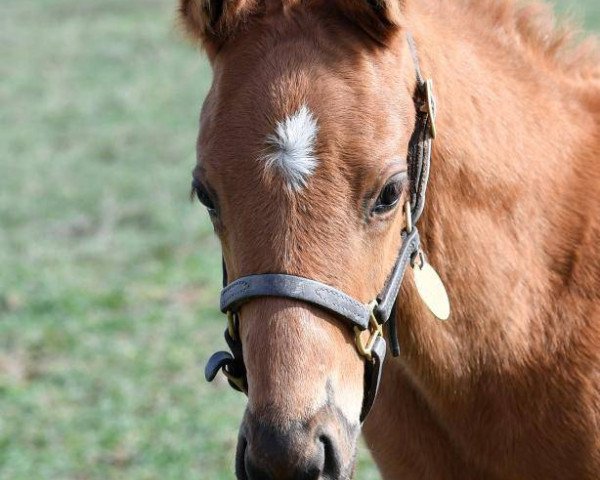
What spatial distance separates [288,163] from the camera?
100 inches

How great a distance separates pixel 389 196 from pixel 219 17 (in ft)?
2.29

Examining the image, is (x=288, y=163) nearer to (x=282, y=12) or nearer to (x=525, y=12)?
(x=282, y=12)

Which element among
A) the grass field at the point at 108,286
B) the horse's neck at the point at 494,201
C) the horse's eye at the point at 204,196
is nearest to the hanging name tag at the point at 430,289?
the horse's neck at the point at 494,201

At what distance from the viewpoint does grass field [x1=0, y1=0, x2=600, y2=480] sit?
5695 mm

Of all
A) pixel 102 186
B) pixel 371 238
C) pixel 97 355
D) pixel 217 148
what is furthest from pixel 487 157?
pixel 102 186

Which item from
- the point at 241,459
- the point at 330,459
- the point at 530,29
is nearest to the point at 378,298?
the point at 330,459

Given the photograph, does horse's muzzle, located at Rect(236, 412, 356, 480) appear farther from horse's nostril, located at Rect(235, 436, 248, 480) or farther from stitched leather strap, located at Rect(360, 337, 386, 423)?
stitched leather strap, located at Rect(360, 337, 386, 423)

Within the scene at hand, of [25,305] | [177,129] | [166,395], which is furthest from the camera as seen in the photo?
[177,129]

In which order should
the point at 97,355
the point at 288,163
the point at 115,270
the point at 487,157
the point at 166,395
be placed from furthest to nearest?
1. the point at 115,270
2. the point at 97,355
3. the point at 166,395
4. the point at 487,157
5. the point at 288,163

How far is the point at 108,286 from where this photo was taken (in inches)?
314

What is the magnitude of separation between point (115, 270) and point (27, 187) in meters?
2.64

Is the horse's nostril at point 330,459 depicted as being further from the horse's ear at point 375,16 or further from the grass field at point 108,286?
the grass field at point 108,286

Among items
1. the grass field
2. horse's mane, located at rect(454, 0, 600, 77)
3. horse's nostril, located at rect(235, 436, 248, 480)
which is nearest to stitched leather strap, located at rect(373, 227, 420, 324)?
horse's nostril, located at rect(235, 436, 248, 480)

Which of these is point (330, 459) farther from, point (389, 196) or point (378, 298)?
point (389, 196)
